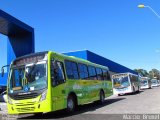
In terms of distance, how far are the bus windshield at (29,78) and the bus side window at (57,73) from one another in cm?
41

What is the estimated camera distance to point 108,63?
67562mm

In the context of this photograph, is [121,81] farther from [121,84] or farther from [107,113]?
[107,113]

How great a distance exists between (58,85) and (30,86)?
1.33 m

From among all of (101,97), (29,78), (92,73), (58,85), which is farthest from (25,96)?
(101,97)

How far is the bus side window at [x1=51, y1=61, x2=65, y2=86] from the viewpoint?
1586cm

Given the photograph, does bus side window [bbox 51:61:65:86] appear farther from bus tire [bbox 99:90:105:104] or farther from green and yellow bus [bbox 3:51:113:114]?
bus tire [bbox 99:90:105:104]

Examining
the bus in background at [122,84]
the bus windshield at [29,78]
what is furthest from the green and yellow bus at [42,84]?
the bus in background at [122,84]

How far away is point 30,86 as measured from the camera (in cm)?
1562

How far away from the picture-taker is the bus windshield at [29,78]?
15.5 meters

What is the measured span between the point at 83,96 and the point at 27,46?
1703 cm

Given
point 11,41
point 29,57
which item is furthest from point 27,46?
point 29,57

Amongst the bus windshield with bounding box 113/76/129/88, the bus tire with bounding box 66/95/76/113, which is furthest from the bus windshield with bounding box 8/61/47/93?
the bus windshield with bounding box 113/76/129/88

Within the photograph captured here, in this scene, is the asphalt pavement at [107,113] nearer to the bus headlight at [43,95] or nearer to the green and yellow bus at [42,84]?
the green and yellow bus at [42,84]

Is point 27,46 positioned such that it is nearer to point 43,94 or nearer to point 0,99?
point 0,99
